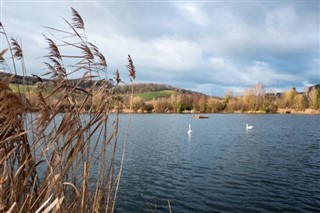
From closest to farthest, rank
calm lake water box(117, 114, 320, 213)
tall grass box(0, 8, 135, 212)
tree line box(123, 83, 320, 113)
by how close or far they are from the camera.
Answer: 1. tall grass box(0, 8, 135, 212)
2. calm lake water box(117, 114, 320, 213)
3. tree line box(123, 83, 320, 113)

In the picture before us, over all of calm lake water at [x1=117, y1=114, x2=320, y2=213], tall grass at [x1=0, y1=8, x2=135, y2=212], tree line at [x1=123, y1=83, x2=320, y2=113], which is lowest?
calm lake water at [x1=117, y1=114, x2=320, y2=213]

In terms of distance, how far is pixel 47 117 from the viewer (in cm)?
256

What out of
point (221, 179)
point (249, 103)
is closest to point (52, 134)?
point (221, 179)

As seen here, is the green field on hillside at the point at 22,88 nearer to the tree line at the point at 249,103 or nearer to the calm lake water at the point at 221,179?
the calm lake water at the point at 221,179

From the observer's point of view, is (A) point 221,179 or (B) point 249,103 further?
(B) point 249,103

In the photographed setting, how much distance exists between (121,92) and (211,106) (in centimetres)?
10499

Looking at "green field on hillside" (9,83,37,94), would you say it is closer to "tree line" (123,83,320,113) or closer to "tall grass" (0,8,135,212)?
"tall grass" (0,8,135,212)

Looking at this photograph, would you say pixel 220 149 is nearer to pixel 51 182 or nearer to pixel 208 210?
pixel 208 210

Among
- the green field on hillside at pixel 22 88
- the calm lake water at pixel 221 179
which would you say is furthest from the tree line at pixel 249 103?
the green field on hillside at pixel 22 88

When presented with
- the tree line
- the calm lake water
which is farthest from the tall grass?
the tree line

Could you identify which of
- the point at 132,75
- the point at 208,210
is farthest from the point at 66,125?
the point at 208,210

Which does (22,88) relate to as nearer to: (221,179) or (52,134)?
Result: (52,134)

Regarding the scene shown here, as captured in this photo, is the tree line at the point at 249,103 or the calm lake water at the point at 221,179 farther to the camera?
the tree line at the point at 249,103

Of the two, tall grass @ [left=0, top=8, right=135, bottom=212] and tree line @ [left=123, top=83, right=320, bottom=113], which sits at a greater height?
tree line @ [left=123, top=83, right=320, bottom=113]
